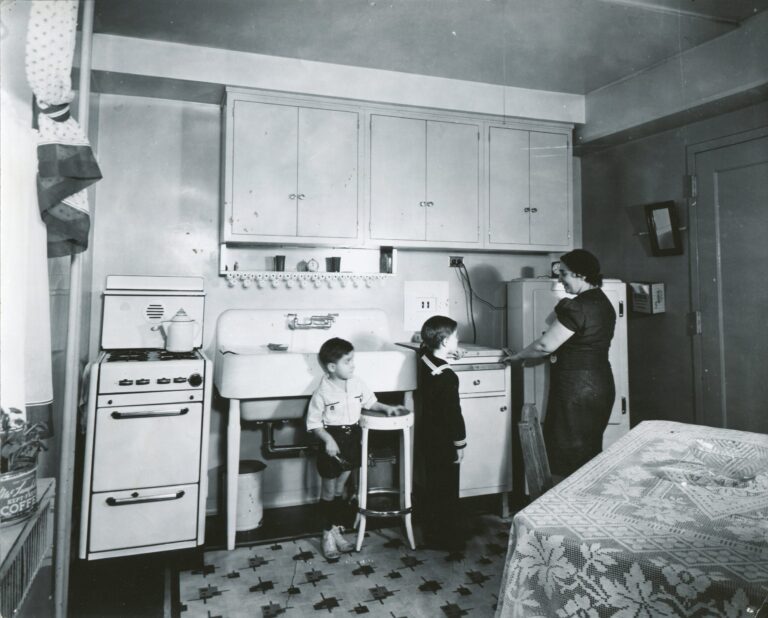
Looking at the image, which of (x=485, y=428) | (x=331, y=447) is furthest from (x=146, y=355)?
(x=485, y=428)

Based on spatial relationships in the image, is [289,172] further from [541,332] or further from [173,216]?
[541,332]

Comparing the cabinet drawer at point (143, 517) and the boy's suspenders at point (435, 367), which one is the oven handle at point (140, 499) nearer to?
the cabinet drawer at point (143, 517)

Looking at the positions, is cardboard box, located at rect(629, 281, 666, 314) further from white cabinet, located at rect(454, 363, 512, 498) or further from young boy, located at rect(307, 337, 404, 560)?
young boy, located at rect(307, 337, 404, 560)

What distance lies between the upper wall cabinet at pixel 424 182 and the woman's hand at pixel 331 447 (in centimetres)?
138

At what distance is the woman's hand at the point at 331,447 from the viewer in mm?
2633

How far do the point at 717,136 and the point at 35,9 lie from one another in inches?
142

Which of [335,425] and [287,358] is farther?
[287,358]

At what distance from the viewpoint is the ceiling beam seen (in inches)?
107

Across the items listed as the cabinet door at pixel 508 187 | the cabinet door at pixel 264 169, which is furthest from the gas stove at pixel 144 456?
the cabinet door at pixel 508 187

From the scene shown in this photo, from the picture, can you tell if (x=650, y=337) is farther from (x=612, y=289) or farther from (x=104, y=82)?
(x=104, y=82)

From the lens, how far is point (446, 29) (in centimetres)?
296

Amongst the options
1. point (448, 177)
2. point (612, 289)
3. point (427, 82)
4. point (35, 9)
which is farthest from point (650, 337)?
point (35, 9)

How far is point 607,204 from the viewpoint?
4227 millimetres

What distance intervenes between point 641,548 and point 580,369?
2.01 m
